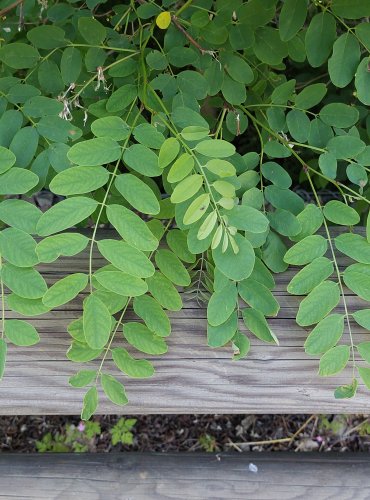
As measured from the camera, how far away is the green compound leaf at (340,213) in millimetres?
1085

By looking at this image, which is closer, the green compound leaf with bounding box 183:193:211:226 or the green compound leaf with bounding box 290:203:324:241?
the green compound leaf with bounding box 183:193:211:226

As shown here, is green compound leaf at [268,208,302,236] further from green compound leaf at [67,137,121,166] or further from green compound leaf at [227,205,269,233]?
green compound leaf at [67,137,121,166]

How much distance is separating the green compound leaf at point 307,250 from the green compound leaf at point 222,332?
0.53 feet

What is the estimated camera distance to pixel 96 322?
96 centimetres

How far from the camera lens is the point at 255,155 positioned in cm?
120

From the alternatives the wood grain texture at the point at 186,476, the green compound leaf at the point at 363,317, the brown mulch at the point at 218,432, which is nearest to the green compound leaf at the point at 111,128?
the green compound leaf at the point at 363,317

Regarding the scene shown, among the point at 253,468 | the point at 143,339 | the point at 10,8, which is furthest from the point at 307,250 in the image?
the point at 10,8

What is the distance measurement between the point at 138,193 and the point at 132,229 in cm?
7

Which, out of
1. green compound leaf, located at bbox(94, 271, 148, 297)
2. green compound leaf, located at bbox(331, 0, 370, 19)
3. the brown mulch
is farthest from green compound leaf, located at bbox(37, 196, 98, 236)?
the brown mulch

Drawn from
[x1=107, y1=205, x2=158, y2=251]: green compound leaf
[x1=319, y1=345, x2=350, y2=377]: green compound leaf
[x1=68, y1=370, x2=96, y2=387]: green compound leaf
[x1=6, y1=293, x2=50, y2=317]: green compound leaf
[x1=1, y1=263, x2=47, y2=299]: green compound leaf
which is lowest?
[x1=68, y1=370, x2=96, y2=387]: green compound leaf

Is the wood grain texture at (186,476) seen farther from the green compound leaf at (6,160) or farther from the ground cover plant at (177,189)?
the green compound leaf at (6,160)

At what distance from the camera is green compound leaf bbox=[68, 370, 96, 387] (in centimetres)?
106

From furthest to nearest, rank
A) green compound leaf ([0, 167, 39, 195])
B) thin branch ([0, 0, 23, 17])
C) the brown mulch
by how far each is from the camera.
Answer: the brown mulch < thin branch ([0, 0, 23, 17]) < green compound leaf ([0, 167, 39, 195])

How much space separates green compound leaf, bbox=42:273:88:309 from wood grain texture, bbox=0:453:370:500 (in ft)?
2.26
